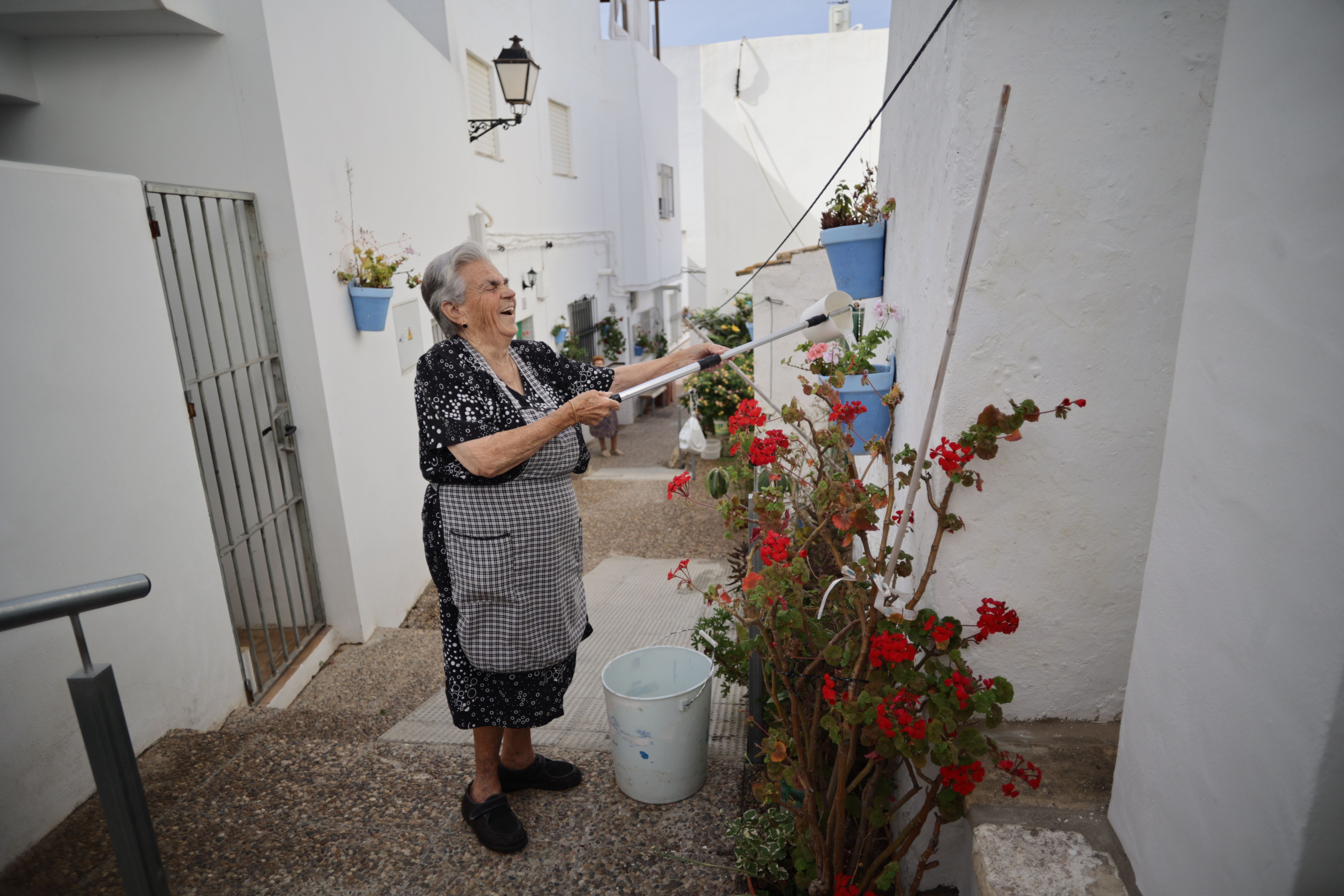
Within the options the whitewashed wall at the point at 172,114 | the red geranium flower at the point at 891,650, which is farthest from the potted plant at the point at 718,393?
the red geranium flower at the point at 891,650

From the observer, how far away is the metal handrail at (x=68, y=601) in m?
1.20

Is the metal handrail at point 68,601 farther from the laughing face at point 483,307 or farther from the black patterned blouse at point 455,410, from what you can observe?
the laughing face at point 483,307

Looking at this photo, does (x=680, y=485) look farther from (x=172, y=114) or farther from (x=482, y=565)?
(x=172, y=114)

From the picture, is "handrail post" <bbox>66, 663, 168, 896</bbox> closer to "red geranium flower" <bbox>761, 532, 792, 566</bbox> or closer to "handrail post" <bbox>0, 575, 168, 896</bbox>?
"handrail post" <bbox>0, 575, 168, 896</bbox>

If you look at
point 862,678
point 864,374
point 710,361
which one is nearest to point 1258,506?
point 862,678

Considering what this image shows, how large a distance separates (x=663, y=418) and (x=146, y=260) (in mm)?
11668

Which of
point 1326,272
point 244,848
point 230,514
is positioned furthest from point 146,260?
point 1326,272

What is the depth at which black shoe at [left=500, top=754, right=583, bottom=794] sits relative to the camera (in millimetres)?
2533

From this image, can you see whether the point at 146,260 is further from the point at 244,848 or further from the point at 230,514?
the point at 244,848

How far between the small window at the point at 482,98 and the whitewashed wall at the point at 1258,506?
781 centimetres

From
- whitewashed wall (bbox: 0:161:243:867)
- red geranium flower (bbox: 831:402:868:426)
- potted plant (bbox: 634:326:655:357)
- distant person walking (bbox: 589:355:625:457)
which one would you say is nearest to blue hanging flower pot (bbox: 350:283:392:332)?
whitewashed wall (bbox: 0:161:243:867)

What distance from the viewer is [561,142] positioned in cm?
1125

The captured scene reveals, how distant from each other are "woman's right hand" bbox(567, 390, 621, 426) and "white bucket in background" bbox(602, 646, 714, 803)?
0.91 metres

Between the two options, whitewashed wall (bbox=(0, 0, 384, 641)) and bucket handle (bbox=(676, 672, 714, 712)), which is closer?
bucket handle (bbox=(676, 672, 714, 712))
